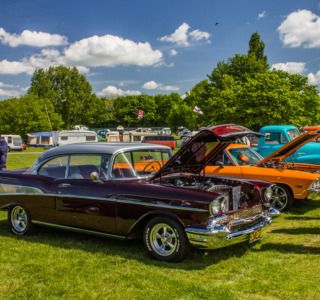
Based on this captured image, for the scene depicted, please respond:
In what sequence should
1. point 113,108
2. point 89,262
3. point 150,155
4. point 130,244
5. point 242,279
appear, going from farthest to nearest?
1. point 113,108
2. point 150,155
3. point 130,244
4. point 89,262
5. point 242,279

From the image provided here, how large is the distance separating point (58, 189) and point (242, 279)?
327cm

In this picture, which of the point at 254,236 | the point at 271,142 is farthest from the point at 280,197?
the point at 271,142

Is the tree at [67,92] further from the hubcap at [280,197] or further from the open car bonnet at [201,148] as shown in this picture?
the open car bonnet at [201,148]

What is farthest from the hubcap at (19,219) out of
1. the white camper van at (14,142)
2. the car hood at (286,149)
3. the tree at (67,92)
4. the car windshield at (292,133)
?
the tree at (67,92)

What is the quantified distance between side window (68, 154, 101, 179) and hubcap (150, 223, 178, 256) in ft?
4.61

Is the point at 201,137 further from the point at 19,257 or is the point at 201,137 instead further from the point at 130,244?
the point at 19,257

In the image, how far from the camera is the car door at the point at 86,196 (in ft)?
20.9

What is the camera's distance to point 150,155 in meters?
7.38

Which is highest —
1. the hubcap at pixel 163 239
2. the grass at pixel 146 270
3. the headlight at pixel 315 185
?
the headlight at pixel 315 185

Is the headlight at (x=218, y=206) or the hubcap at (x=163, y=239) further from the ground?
the headlight at (x=218, y=206)

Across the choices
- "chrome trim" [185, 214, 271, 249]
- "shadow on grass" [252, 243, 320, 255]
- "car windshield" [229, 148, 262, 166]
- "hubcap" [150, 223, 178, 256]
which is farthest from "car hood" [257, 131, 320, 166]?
"hubcap" [150, 223, 178, 256]

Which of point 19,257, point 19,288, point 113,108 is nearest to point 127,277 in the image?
point 19,288

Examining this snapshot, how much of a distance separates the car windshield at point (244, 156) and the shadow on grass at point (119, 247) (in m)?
3.80

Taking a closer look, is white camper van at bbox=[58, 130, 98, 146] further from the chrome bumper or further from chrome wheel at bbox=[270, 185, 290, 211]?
the chrome bumper
